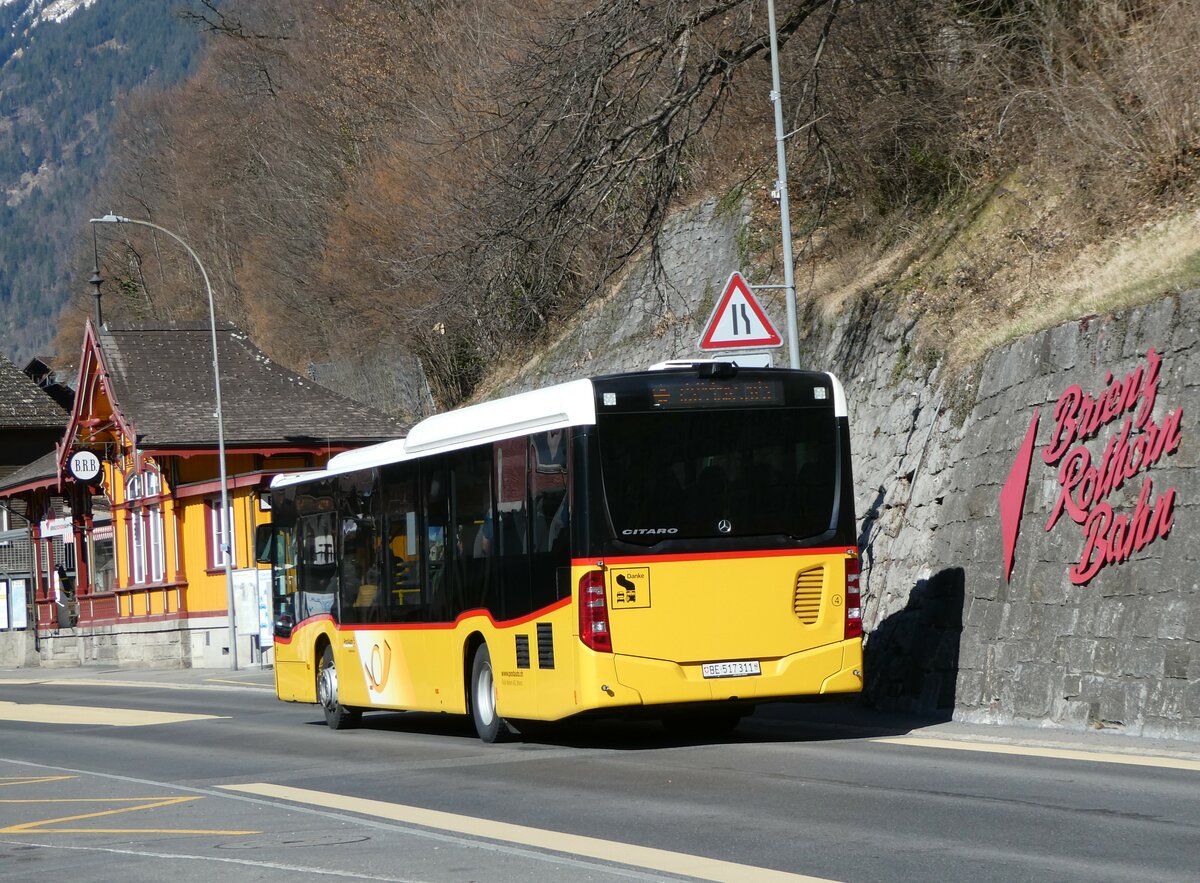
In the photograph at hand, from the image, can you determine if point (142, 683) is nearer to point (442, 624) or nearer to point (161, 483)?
point (161, 483)

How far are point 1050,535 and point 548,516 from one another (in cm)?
436

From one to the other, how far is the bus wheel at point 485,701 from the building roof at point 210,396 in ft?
99.5

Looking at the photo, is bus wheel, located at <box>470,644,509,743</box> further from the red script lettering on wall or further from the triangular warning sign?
the red script lettering on wall

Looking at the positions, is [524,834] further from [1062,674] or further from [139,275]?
[139,275]

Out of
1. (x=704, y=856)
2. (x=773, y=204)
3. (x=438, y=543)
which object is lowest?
(x=704, y=856)

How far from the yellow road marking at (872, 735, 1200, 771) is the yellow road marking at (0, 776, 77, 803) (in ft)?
23.1

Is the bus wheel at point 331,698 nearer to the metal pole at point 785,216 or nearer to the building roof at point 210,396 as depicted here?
the metal pole at point 785,216

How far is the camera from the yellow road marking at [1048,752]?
11.7 metres

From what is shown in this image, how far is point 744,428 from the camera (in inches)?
584

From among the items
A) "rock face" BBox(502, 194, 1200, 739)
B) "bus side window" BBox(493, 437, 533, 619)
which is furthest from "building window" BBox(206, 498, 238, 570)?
"bus side window" BBox(493, 437, 533, 619)

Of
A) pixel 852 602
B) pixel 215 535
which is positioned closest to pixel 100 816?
pixel 852 602

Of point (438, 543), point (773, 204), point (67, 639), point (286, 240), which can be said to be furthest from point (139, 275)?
point (438, 543)

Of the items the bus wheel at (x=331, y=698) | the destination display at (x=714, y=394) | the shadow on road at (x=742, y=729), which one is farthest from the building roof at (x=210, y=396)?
the destination display at (x=714, y=394)

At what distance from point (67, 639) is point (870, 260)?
1444 inches
